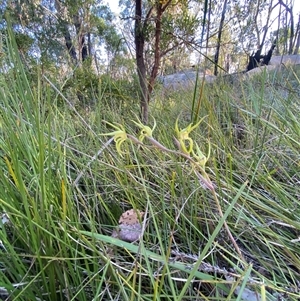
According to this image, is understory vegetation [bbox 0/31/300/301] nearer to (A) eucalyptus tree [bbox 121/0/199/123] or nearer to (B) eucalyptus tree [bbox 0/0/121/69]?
(A) eucalyptus tree [bbox 121/0/199/123]

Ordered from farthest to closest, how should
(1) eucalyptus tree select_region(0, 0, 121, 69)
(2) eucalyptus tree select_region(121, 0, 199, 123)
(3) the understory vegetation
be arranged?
(1) eucalyptus tree select_region(0, 0, 121, 69) < (2) eucalyptus tree select_region(121, 0, 199, 123) < (3) the understory vegetation

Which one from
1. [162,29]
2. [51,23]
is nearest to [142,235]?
[162,29]

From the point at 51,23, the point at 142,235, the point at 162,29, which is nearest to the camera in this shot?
the point at 142,235

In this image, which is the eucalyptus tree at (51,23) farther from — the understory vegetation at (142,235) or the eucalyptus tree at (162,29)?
the understory vegetation at (142,235)

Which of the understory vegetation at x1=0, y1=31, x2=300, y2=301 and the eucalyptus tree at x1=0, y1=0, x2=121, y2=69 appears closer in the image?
the understory vegetation at x1=0, y1=31, x2=300, y2=301

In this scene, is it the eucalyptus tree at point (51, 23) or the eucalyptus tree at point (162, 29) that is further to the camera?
the eucalyptus tree at point (51, 23)

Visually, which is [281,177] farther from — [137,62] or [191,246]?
[137,62]

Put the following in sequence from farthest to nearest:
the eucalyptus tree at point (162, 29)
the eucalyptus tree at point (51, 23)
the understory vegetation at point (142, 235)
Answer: the eucalyptus tree at point (51, 23)
the eucalyptus tree at point (162, 29)
the understory vegetation at point (142, 235)

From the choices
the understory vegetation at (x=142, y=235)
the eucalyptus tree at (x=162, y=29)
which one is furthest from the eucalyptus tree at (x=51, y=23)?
the understory vegetation at (x=142, y=235)

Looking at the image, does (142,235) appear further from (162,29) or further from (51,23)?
(51,23)

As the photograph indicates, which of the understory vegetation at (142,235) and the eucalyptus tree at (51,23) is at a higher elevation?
the eucalyptus tree at (51,23)

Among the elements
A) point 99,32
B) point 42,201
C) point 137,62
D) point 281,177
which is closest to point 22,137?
point 42,201

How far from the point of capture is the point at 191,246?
0.34 m

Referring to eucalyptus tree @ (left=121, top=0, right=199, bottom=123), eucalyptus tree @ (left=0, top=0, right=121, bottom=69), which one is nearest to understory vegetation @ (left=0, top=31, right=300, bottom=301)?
eucalyptus tree @ (left=121, top=0, right=199, bottom=123)
